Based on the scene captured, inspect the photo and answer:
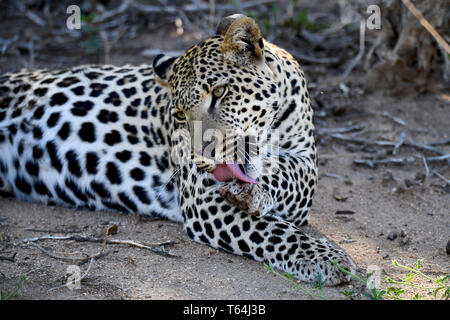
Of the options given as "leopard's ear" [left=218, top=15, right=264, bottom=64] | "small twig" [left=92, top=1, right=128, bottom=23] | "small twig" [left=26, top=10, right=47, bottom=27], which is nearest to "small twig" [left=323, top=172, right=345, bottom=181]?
"leopard's ear" [left=218, top=15, right=264, bottom=64]

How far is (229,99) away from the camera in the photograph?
17.8 feet

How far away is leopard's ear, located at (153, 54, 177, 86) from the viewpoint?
241 inches

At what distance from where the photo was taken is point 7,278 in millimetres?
5152

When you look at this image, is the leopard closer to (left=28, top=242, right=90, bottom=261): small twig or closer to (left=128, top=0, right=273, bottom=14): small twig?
(left=28, top=242, right=90, bottom=261): small twig

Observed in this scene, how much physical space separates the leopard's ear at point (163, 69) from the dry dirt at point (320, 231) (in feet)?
4.87

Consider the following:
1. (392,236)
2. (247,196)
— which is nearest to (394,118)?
(392,236)

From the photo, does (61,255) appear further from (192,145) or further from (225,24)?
(225,24)

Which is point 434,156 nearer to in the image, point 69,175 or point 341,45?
point 341,45

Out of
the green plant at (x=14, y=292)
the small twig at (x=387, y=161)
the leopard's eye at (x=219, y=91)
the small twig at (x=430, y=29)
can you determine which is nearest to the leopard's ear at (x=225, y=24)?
the leopard's eye at (x=219, y=91)

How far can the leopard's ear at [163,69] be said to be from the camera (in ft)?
20.1

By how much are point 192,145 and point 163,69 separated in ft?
3.44

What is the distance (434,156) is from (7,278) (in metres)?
5.32

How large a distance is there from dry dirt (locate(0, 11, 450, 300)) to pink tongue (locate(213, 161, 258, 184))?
2.32ft
